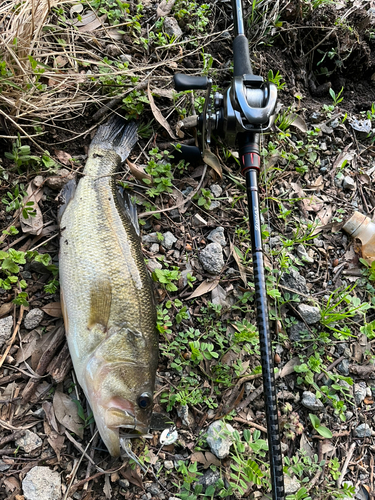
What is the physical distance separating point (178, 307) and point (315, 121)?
253 cm

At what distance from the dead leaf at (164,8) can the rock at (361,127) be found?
2.25 metres

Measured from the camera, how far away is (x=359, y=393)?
120 inches

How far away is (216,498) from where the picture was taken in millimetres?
2521

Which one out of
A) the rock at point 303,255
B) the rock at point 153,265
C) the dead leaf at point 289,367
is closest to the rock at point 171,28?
the rock at point 153,265

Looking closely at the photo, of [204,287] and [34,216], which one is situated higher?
[34,216]

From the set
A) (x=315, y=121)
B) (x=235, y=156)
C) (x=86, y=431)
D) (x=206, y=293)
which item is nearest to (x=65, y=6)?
(x=235, y=156)

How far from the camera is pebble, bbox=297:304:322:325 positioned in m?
3.13

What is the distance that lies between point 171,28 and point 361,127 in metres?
2.25

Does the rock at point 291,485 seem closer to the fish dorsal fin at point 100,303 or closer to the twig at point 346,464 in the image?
the twig at point 346,464

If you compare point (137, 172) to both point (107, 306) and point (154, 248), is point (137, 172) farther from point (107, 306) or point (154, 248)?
point (107, 306)

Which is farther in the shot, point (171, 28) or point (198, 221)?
point (171, 28)

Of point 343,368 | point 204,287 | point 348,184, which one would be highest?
point 348,184

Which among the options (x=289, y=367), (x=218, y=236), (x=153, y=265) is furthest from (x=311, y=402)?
(x=153, y=265)

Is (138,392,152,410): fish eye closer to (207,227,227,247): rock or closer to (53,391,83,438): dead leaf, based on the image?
(53,391,83,438): dead leaf
